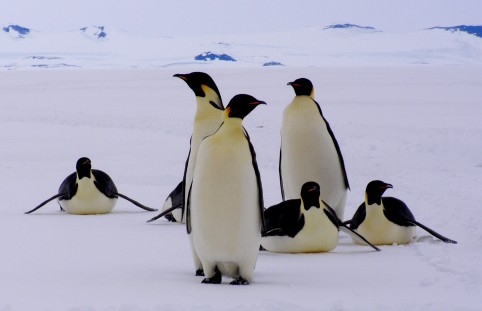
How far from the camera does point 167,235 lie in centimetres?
529

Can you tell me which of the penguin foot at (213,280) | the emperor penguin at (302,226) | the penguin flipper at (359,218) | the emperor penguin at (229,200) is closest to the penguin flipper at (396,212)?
the penguin flipper at (359,218)

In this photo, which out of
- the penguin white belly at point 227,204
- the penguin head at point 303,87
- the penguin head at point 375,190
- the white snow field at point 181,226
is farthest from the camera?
the penguin head at point 303,87

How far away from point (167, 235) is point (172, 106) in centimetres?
1394

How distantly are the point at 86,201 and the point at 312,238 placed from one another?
2.24 metres

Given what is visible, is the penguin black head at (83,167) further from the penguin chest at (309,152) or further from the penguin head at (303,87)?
the penguin head at (303,87)

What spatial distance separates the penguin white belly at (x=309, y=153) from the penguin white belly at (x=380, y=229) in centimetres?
72

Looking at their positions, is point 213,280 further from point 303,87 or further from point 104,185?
point 104,185

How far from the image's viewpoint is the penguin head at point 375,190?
4.84 m

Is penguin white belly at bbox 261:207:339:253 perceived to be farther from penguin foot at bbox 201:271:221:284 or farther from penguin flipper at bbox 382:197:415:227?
penguin foot at bbox 201:271:221:284

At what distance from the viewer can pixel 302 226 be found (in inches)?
181

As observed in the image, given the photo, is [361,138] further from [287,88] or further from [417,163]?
[287,88]

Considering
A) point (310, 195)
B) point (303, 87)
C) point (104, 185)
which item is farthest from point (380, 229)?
point (104, 185)

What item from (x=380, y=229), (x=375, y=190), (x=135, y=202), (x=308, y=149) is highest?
(x=308, y=149)

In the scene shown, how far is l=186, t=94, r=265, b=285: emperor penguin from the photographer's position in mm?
3668
